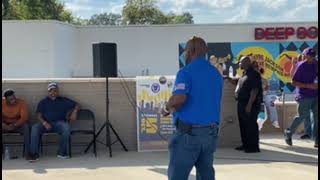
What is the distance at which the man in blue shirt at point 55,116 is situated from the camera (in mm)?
10297

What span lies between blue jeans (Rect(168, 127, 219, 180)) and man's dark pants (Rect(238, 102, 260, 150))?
4.70 m

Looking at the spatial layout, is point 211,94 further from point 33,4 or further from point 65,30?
point 33,4

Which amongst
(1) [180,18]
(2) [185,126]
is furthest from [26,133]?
(1) [180,18]

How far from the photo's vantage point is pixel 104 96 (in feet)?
36.7

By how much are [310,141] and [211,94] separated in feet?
20.7

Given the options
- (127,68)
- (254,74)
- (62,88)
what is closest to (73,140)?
(62,88)

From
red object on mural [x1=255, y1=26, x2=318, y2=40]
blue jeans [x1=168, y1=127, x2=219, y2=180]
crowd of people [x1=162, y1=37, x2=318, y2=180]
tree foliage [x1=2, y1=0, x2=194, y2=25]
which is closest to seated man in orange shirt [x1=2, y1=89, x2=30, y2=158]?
crowd of people [x1=162, y1=37, x2=318, y2=180]

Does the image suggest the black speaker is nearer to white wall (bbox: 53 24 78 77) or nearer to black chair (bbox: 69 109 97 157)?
black chair (bbox: 69 109 97 157)

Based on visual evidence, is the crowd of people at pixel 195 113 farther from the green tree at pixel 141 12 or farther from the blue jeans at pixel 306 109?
the green tree at pixel 141 12

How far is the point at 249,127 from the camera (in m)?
10.5

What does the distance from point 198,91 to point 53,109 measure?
17.4 ft

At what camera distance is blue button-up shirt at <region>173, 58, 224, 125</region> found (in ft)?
18.7

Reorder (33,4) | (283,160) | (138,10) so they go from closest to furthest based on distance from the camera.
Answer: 1. (283,160)
2. (33,4)
3. (138,10)

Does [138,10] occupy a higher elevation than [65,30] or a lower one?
higher
